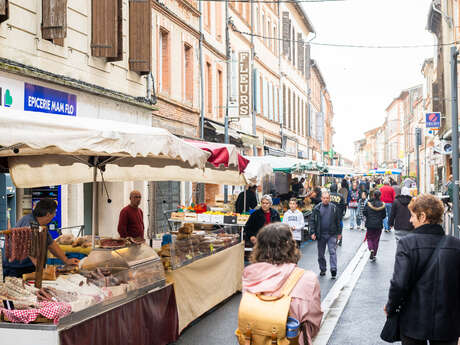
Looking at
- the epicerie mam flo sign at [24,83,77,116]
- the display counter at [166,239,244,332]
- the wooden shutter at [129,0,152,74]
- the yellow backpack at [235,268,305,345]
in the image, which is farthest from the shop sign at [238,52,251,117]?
the yellow backpack at [235,268,305,345]

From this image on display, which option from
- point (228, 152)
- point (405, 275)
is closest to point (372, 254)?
point (228, 152)

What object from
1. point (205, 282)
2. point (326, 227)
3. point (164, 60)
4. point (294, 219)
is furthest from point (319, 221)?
point (164, 60)

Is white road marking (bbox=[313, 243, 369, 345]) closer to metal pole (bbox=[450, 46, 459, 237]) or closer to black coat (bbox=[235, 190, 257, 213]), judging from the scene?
metal pole (bbox=[450, 46, 459, 237])

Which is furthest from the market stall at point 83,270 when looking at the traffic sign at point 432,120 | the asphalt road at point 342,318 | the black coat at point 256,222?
the traffic sign at point 432,120

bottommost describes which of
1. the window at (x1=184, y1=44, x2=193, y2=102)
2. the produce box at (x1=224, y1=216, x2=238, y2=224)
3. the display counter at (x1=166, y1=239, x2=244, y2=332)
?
the display counter at (x1=166, y1=239, x2=244, y2=332)

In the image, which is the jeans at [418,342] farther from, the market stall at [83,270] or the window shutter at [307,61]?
the window shutter at [307,61]

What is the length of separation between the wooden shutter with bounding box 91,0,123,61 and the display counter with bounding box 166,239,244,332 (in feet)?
20.5

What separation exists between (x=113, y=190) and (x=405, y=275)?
13.5 meters

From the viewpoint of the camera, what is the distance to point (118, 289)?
622 centimetres

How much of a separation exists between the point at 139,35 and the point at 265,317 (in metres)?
13.4

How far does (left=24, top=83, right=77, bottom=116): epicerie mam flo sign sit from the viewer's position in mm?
11961

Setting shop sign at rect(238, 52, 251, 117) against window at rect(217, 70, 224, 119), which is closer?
shop sign at rect(238, 52, 251, 117)

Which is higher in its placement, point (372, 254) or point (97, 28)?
point (97, 28)

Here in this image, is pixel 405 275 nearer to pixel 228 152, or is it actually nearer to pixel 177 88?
pixel 228 152
